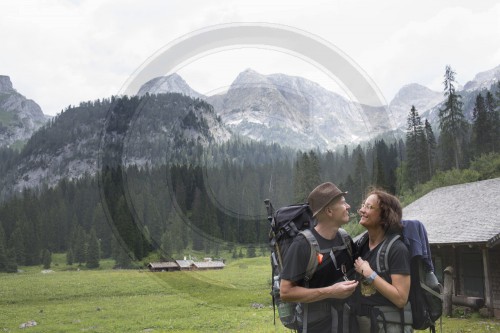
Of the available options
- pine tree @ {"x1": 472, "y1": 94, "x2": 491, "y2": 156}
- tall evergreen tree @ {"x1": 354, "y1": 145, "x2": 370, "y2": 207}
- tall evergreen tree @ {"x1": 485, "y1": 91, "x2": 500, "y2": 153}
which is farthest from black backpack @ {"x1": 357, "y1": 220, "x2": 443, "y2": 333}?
pine tree @ {"x1": 472, "y1": 94, "x2": 491, "y2": 156}

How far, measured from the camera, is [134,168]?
504 feet

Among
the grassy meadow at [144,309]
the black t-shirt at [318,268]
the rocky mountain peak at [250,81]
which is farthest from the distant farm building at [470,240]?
the black t-shirt at [318,268]

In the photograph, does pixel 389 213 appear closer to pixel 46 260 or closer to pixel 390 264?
pixel 390 264

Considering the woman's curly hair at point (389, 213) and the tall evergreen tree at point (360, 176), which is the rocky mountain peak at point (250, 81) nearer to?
the tall evergreen tree at point (360, 176)

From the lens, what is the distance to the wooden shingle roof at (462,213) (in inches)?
784

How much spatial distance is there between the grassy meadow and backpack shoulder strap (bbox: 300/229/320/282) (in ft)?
38.9

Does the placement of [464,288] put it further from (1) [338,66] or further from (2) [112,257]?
(2) [112,257]

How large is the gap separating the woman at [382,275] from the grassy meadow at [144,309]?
11590mm

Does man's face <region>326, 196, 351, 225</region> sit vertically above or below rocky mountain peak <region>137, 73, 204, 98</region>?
Answer: below

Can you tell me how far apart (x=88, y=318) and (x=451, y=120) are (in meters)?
63.3

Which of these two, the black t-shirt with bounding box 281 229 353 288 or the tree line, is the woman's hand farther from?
the tree line

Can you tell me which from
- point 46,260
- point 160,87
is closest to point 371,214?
point 160,87

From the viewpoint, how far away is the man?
4176 mm

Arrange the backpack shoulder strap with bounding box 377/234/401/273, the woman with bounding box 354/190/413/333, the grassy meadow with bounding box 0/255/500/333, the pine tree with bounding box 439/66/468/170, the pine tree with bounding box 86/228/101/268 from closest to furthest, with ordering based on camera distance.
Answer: the woman with bounding box 354/190/413/333
the backpack shoulder strap with bounding box 377/234/401/273
the grassy meadow with bounding box 0/255/500/333
the pine tree with bounding box 439/66/468/170
the pine tree with bounding box 86/228/101/268
